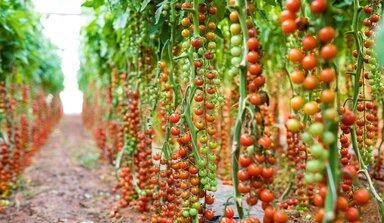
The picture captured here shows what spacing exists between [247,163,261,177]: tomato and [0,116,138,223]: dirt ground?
209 cm

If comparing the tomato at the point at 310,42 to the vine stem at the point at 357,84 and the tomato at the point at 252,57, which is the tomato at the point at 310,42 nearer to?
the tomato at the point at 252,57

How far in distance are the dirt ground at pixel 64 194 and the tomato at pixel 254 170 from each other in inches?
82.2

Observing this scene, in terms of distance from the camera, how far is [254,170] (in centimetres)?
116

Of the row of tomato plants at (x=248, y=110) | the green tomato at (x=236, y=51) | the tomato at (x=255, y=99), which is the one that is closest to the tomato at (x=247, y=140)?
the row of tomato plants at (x=248, y=110)

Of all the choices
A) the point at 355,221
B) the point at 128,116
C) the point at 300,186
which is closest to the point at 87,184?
the point at 128,116

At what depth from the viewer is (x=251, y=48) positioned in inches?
47.2

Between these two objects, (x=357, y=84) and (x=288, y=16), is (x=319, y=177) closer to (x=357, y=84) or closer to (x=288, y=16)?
(x=288, y=16)

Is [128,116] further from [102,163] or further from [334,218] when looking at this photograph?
[102,163]

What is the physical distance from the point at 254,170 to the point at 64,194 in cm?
318

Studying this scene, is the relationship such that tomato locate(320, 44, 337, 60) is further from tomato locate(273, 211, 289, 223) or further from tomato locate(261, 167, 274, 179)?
tomato locate(273, 211, 289, 223)

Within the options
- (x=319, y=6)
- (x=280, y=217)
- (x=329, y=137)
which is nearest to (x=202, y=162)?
(x=280, y=217)

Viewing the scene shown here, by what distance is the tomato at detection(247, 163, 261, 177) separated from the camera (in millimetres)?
1159

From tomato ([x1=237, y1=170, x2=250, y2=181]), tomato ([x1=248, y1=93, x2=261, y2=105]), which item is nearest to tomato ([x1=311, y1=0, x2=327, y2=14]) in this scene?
tomato ([x1=248, y1=93, x2=261, y2=105])

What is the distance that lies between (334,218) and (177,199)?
3.23 feet
